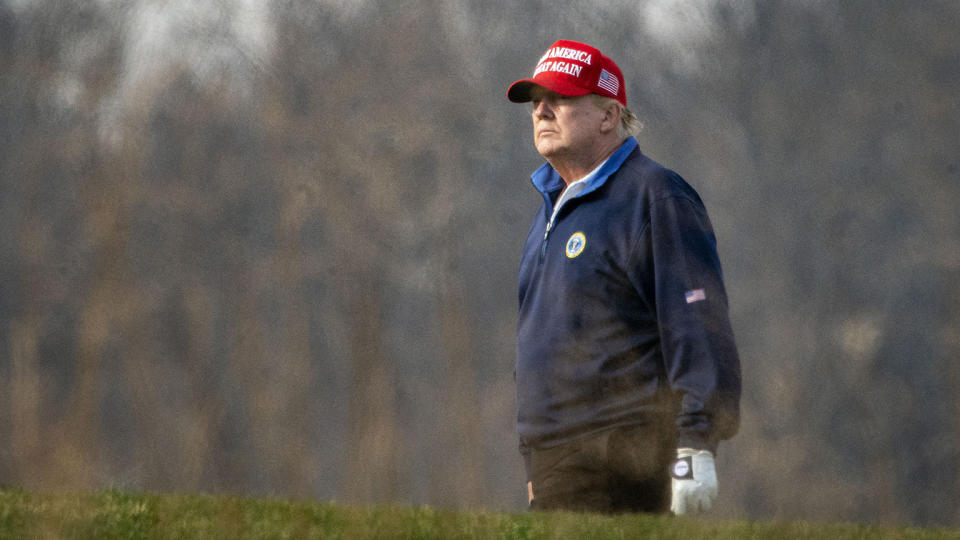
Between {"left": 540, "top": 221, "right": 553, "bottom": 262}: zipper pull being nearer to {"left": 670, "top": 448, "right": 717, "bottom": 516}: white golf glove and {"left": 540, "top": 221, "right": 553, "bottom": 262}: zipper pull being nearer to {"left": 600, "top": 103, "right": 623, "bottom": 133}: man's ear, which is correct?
{"left": 600, "top": 103, "right": 623, "bottom": 133}: man's ear

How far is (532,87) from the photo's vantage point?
3242 millimetres

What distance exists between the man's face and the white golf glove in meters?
1.01

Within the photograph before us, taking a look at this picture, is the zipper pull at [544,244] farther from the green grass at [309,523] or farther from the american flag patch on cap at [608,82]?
the green grass at [309,523]

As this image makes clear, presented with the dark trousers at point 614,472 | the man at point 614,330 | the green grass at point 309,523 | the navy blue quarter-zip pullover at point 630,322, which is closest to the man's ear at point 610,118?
the man at point 614,330

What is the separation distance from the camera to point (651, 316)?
9.68 feet

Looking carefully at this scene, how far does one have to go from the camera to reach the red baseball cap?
125 inches

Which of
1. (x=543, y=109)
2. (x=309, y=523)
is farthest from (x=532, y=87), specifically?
(x=309, y=523)

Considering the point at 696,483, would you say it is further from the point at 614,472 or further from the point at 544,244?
the point at 544,244

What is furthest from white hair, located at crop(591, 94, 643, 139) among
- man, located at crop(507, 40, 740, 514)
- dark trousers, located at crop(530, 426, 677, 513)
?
dark trousers, located at crop(530, 426, 677, 513)

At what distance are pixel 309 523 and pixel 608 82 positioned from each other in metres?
1.65

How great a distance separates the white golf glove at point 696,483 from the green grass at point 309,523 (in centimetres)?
14

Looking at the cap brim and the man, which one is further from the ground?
the cap brim

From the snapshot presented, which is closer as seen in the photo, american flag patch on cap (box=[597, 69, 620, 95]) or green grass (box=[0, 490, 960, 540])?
green grass (box=[0, 490, 960, 540])

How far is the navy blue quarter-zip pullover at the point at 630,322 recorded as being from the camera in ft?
9.23
